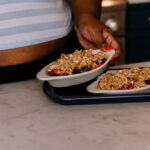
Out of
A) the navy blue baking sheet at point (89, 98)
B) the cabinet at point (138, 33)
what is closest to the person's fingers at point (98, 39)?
the navy blue baking sheet at point (89, 98)

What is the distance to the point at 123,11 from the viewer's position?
6.72ft

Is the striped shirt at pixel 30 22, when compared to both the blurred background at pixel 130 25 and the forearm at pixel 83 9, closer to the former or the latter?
the forearm at pixel 83 9

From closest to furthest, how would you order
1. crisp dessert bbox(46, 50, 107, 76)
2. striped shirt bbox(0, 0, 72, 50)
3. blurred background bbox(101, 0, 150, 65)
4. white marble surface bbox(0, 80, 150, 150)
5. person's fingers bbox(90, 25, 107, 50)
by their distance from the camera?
white marble surface bbox(0, 80, 150, 150), crisp dessert bbox(46, 50, 107, 76), striped shirt bbox(0, 0, 72, 50), person's fingers bbox(90, 25, 107, 50), blurred background bbox(101, 0, 150, 65)

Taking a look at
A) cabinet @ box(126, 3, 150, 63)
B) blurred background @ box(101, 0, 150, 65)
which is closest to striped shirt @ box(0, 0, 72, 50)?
blurred background @ box(101, 0, 150, 65)

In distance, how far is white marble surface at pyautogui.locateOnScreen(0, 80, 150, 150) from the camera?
48 cm

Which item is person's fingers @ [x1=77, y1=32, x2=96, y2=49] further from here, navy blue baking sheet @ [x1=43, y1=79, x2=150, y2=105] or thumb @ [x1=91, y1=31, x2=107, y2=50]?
navy blue baking sheet @ [x1=43, y1=79, x2=150, y2=105]

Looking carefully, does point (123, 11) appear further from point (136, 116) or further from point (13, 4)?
point (136, 116)

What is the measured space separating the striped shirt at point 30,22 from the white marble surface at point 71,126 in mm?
226

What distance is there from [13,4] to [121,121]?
0.50 m

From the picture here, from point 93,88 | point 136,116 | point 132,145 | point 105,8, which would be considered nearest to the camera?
point 132,145

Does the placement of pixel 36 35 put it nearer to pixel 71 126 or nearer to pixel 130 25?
pixel 71 126

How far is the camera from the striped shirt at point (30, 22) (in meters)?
0.84

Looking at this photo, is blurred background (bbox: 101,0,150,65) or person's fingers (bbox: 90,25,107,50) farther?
blurred background (bbox: 101,0,150,65)

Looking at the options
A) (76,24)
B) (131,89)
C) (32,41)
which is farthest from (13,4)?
(131,89)
